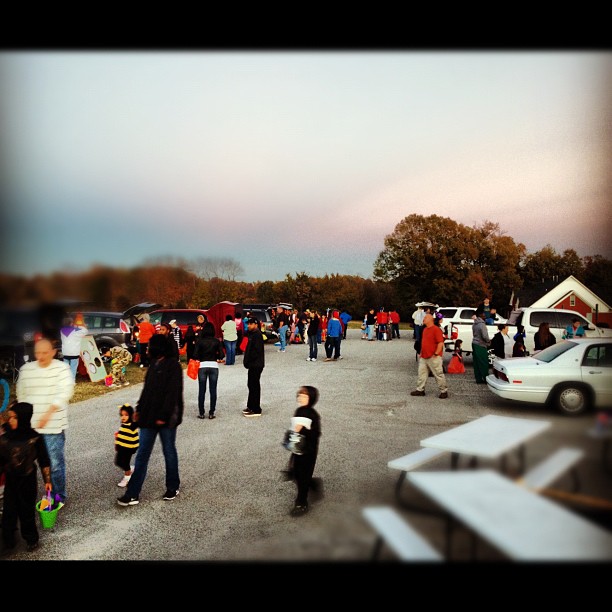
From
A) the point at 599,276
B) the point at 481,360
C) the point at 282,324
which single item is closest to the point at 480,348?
the point at 481,360

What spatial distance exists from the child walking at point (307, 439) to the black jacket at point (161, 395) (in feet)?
3.03

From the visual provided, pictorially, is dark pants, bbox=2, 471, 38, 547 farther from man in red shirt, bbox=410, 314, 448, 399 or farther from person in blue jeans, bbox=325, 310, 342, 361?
person in blue jeans, bbox=325, 310, 342, 361

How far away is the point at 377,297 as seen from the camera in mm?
4148

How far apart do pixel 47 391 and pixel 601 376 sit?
3.17 metres

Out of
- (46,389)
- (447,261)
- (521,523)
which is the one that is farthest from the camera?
(447,261)

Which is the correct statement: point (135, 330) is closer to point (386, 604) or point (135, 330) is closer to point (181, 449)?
point (181, 449)

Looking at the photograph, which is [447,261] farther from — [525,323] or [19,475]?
[525,323]

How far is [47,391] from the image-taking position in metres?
3.28

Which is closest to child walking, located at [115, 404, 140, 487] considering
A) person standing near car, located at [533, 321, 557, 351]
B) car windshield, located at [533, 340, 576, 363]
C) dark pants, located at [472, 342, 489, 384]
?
car windshield, located at [533, 340, 576, 363]

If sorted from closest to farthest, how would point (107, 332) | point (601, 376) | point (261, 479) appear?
point (601, 376), point (261, 479), point (107, 332)

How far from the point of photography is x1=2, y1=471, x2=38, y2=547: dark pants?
9.77ft

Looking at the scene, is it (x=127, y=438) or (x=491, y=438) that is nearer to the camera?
(x=491, y=438)

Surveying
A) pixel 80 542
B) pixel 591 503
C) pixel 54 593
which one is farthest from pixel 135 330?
pixel 591 503

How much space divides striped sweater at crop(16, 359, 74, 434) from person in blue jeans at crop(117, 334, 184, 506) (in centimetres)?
53
